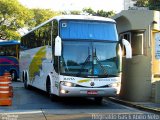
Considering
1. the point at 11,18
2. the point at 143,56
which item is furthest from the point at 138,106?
the point at 11,18

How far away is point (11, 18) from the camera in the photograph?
6172 centimetres

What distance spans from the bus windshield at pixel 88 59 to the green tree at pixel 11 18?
4344cm

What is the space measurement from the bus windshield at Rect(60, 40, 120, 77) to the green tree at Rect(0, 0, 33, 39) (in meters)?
43.4

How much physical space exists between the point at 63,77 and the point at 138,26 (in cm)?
445

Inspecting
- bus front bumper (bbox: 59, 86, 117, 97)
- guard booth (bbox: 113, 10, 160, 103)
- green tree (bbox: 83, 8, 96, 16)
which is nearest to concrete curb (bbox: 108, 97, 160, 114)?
guard booth (bbox: 113, 10, 160, 103)

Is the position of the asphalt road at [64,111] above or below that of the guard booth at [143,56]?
below

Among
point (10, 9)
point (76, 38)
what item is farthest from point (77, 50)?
point (10, 9)

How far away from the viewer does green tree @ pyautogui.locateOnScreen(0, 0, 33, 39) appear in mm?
59844

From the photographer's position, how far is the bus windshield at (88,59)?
16.4 m

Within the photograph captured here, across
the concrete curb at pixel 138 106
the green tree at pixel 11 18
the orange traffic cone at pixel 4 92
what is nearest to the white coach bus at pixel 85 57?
the concrete curb at pixel 138 106

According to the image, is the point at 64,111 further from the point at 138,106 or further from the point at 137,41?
the point at 137,41

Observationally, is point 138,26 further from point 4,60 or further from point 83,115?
point 4,60

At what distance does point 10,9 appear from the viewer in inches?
2373

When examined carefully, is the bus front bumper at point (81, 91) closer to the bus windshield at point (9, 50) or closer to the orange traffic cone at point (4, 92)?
the orange traffic cone at point (4, 92)
